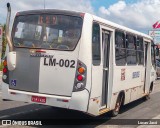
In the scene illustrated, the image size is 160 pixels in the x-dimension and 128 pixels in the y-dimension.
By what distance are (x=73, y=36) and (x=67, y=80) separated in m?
1.08

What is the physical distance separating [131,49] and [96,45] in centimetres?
350

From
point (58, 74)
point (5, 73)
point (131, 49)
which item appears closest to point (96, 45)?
point (58, 74)

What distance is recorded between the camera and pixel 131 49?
40.9 ft

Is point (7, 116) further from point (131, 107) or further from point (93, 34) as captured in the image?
point (131, 107)

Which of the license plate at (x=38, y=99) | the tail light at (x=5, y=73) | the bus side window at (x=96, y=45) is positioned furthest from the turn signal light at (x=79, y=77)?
the tail light at (x=5, y=73)

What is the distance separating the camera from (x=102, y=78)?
961 centimetres

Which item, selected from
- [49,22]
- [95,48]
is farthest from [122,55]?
[49,22]

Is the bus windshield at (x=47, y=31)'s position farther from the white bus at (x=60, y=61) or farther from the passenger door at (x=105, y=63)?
the passenger door at (x=105, y=63)

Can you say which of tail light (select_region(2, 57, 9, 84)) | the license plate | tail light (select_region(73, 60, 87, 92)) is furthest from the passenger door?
tail light (select_region(2, 57, 9, 84))

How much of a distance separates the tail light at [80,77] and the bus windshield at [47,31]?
52 cm

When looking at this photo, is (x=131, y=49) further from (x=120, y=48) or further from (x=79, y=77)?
(x=79, y=77)

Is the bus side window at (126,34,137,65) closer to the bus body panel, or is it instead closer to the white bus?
the white bus

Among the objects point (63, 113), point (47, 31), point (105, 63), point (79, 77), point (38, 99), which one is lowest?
point (63, 113)

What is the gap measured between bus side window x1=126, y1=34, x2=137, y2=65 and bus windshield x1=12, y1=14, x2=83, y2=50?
3500 millimetres
